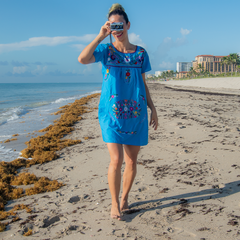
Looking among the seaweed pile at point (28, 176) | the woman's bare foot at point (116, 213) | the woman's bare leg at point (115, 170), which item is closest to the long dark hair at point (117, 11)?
the woman's bare leg at point (115, 170)

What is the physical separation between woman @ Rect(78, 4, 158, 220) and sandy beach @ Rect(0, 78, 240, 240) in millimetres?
321

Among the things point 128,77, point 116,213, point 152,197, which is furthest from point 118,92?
point 152,197

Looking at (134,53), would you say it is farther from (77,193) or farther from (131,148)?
(77,193)

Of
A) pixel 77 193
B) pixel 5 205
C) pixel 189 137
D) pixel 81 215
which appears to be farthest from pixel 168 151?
pixel 5 205

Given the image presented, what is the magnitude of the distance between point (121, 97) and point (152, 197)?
1.36 meters

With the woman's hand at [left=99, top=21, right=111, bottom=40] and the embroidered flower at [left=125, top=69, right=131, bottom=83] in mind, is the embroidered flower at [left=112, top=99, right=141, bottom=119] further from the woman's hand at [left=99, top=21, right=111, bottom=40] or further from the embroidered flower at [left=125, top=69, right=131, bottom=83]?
the woman's hand at [left=99, top=21, right=111, bottom=40]

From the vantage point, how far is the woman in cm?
224

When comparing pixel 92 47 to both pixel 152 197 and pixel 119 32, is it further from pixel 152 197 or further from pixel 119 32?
pixel 152 197

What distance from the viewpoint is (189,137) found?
17.6 ft

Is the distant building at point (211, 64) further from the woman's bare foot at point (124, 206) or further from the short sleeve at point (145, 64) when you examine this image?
the woman's bare foot at point (124, 206)

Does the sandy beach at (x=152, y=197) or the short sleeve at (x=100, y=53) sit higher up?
the short sleeve at (x=100, y=53)

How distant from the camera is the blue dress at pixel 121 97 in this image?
2.25m

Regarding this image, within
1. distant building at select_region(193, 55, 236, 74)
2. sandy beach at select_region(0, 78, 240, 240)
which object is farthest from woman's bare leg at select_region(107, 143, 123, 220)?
distant building at select_region(193, 55, 236, 74)

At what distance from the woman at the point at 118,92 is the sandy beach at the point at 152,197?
12.6 inches
